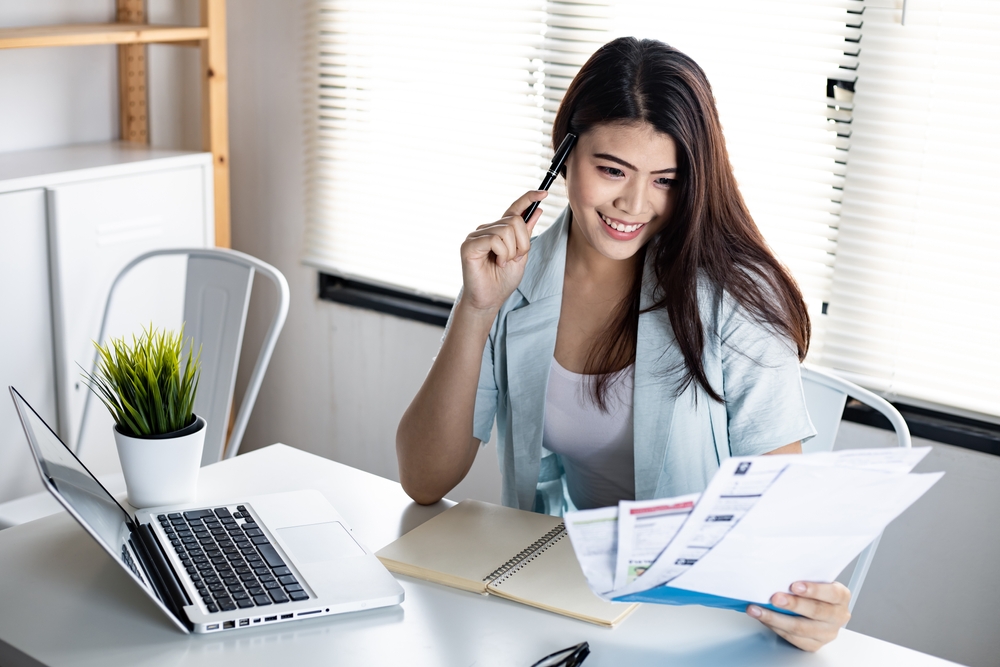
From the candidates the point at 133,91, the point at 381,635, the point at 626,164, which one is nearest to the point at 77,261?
the point at 133,91

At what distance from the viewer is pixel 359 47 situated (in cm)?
264

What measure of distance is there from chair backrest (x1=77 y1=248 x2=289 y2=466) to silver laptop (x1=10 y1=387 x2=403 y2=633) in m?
0.83

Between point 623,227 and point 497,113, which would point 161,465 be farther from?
point 497,113

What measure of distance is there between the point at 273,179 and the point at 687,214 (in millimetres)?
1750

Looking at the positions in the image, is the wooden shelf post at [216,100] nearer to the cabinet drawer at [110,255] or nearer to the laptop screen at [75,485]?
the cabinet drawer at [110,255]

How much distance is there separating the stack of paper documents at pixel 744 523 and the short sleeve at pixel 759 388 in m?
0.42

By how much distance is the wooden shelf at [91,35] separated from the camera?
2.19m

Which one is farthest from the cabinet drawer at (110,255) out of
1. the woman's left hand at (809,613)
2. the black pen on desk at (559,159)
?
the woman's left hand at (809,613)

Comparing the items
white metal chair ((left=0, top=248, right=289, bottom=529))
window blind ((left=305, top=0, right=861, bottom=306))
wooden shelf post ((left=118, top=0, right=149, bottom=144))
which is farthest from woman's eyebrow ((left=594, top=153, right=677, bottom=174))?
wooden shelf post ((left=118, top=0, right=149, bottom=144))

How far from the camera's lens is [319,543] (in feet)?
4.02

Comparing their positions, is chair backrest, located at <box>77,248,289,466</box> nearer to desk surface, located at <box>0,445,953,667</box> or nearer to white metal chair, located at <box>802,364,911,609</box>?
desk surface, located at <box>0,445,953,667</box>

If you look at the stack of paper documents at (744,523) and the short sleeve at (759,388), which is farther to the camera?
the short sleeve at (759,388)

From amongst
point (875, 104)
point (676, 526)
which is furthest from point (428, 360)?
point (676, 526)

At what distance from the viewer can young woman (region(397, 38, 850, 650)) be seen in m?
1.41
